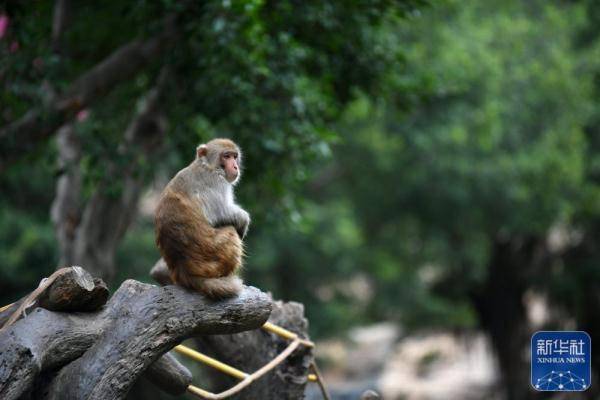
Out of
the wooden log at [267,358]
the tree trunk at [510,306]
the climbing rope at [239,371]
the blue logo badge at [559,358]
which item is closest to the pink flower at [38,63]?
the wooden log at [267,358]

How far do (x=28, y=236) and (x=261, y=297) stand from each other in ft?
26.9

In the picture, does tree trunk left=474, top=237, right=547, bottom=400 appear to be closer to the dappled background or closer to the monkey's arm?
the dappled background

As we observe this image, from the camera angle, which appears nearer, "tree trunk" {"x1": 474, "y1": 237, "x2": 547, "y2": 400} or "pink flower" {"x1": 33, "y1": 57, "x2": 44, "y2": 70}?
"pink flower" {"x1": 33, "y1": 57, "x2": 44, "y2": 70}

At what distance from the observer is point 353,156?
17.5 metres

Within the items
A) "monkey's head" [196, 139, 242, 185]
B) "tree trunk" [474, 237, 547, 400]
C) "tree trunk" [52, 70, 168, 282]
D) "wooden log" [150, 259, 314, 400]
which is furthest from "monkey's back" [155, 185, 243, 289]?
"tree trunk" [474, 237, 547, 400]

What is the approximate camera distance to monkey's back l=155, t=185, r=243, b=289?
490 cm

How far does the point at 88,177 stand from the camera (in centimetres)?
870

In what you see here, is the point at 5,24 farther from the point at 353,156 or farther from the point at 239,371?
the point at 353,156

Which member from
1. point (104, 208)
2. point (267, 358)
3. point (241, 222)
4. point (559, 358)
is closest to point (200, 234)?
point (241, 222)

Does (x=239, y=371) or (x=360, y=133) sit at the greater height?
(x=360, y=133)

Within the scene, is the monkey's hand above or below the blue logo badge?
above

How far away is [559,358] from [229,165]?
219 centimetres

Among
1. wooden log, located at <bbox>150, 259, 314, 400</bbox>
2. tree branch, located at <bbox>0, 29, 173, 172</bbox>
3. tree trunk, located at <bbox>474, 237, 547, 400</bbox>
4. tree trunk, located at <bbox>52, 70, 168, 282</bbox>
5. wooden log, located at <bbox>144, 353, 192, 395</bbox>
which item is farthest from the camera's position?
tree trunk, located at <bbox>474, 237, 547, 400</bbox>

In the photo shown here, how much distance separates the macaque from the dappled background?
2.20 meters
